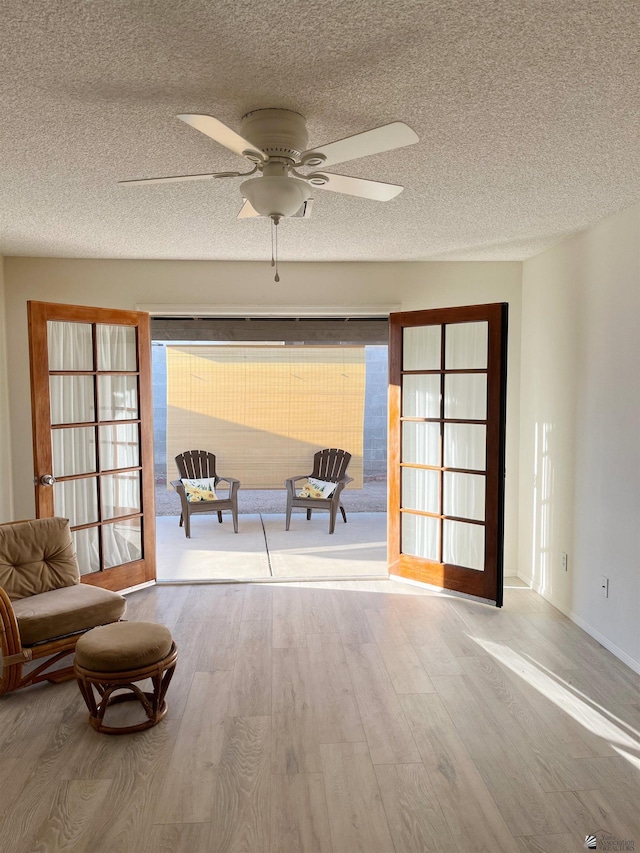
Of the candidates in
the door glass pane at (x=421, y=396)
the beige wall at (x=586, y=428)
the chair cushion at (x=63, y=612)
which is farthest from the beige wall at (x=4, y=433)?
the beige wall at (x=586, y=428)

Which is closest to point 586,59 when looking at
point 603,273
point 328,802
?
point 603,273

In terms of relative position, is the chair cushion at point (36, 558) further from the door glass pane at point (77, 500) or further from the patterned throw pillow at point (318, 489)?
the patterned throw pillow at point (318, 489)

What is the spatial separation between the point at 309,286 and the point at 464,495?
2.01 metres

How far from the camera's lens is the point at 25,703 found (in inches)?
119

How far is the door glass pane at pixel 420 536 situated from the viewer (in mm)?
4691

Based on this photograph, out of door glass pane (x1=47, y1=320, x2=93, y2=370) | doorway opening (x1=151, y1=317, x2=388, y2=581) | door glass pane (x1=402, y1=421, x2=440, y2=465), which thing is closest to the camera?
door glass pane (x1=47, y1=320, x2=93, y2=370)

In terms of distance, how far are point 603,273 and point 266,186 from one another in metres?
2.39

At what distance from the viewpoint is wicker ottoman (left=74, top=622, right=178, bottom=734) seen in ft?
8.80

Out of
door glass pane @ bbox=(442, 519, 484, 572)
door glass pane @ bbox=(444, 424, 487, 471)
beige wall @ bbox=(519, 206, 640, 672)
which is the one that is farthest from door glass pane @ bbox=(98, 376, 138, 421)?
beige wall @ bbox=(519, 206, 640, 672)

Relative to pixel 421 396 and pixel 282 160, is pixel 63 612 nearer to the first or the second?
pixel 282 160

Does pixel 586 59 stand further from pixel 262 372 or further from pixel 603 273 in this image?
pixel 262 372

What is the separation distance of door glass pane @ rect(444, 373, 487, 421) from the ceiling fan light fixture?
2.47 m

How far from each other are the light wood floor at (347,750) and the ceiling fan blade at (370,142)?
2220 millimetres

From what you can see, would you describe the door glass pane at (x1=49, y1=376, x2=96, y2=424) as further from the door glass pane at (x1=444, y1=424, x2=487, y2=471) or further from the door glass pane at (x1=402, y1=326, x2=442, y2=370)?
the door glass pane at (x1=444, y1=424, x2=487, y2=471)
